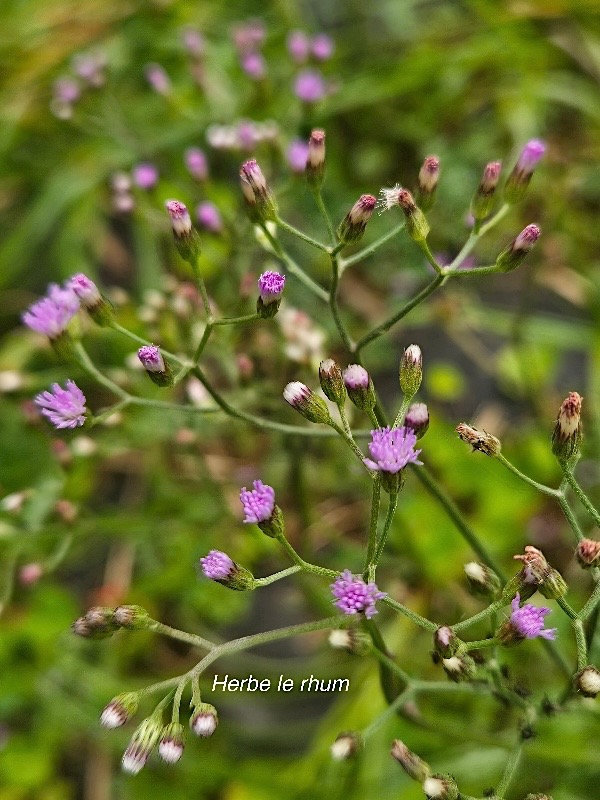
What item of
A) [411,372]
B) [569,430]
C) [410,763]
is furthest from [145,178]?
[410,763]

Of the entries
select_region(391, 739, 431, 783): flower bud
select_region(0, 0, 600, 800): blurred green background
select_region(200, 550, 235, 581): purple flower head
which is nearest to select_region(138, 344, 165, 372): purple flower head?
select_region(200, 550, 235, 581): purple flower head

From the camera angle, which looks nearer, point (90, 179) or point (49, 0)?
point (90, 179)

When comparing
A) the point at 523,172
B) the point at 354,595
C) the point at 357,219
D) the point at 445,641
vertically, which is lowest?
the point at 445,641

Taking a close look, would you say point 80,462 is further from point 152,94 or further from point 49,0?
point 49,0

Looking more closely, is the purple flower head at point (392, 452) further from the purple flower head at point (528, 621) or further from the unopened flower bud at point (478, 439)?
the purple flower head at point (528, 621)

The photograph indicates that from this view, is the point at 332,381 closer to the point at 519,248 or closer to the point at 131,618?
the point at 519,248

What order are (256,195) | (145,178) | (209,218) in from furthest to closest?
(145,178), (209,218), (256,195)

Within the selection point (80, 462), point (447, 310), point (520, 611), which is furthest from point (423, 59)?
point (520, 611)
